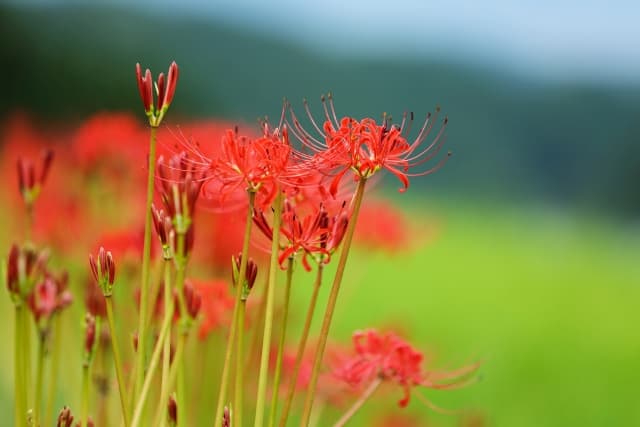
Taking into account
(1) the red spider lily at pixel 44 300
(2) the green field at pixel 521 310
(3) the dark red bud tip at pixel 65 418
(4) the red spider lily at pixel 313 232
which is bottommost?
(2) the green field at pixel 521 310

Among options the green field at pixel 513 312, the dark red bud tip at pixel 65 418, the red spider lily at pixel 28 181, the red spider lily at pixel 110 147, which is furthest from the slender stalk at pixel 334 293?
the red spider lily at pixel 110 147

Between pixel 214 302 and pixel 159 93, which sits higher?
pixel 159 93

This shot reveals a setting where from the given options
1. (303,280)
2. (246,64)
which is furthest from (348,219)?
(246,64)

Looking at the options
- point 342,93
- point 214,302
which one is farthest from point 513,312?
point 214,302

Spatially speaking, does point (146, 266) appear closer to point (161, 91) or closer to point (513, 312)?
point (161, 91)

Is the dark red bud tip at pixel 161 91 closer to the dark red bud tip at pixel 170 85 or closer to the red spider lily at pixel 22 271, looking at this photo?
the dark red bud tip at pixel 170 85

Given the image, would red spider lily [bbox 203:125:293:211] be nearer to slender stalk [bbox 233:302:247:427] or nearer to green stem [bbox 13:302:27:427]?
slender stalk [bbox 233:302:247:427]

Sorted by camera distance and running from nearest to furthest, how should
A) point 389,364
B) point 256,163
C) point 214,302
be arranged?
1. point 256,163
2. point 389,364
3. point 214,302
